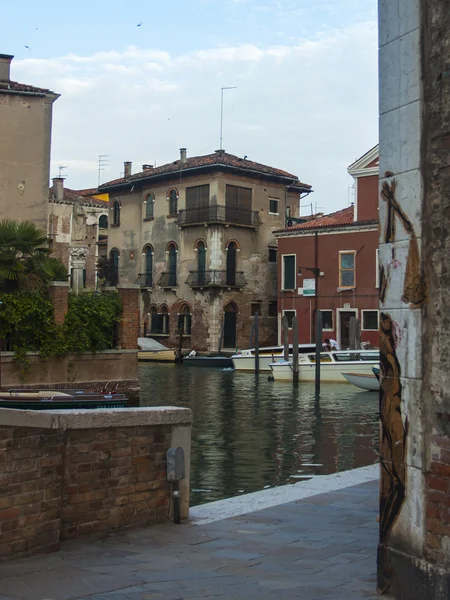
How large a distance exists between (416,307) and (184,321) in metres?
42.1

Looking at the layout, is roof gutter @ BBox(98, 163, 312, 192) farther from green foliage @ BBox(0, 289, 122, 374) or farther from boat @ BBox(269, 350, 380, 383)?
green foliage @ BBox(0, 289, 122, 374)

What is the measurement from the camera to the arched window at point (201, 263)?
45.4 m

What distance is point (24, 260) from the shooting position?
2072 cm

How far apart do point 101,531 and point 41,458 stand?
91 cm

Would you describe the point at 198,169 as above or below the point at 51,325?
above

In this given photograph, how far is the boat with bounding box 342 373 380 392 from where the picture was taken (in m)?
28.0

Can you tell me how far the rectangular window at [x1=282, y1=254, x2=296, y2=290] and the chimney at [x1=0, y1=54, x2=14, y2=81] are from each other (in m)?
20.3

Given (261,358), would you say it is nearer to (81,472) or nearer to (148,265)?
(148,265)

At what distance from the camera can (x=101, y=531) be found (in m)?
6.36

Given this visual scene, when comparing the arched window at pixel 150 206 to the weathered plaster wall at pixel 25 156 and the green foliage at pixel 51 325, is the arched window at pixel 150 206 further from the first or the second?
the green foliage at pixel 51 325

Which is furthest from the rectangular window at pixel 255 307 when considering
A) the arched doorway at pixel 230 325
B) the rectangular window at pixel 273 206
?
the rectangular window at pixel 273 206

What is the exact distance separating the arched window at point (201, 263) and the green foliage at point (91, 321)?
75.1 ft

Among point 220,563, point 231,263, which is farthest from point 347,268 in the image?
point 220,563

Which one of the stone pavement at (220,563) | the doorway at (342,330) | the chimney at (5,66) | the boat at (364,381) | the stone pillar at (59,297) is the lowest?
the boat at (364,381)
